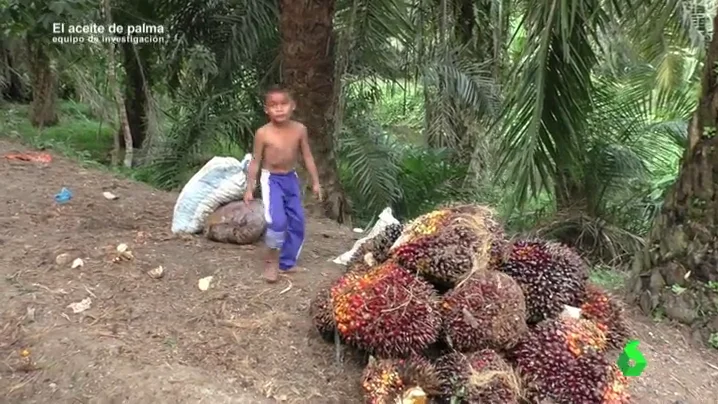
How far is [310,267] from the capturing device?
13.9 feet

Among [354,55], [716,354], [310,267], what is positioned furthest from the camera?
[354,55]

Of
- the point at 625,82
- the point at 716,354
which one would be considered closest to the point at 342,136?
the point at 625,82

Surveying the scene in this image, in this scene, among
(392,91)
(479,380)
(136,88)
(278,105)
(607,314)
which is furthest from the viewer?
(136,88)

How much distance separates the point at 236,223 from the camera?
450 cm

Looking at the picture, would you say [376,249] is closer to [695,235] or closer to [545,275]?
[545,275]

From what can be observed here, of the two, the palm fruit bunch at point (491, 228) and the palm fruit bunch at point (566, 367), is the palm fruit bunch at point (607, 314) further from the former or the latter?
the palm fruit bunch at point (491, 228)

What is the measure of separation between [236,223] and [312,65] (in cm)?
177

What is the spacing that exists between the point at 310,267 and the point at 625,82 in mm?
4462

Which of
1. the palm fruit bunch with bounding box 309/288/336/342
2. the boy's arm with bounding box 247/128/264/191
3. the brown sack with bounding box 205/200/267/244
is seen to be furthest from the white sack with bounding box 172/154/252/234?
the palm fruit bunch with bounding box 309/288/336/342

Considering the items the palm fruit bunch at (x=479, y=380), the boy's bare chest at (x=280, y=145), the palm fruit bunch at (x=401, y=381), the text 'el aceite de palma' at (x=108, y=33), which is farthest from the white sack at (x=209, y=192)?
the text 'el aceite de palma' at (x=108, y=33)

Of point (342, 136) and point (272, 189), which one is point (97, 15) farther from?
point (272, 189)

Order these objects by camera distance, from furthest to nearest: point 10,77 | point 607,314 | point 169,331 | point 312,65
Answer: point 10,77
point 312,65
point 169,331
point 607,314

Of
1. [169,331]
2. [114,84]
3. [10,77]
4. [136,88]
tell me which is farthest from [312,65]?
[10,77]

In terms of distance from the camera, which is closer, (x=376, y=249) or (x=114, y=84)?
(x=376, y=249)
